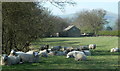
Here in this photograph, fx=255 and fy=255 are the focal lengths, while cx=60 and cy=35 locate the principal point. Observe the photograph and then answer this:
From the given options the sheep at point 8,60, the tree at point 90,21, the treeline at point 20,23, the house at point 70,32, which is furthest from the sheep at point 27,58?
the tree at point 90,21

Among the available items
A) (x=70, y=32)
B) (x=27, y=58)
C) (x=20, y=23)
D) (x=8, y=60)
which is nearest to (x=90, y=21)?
(x=70, y=32)

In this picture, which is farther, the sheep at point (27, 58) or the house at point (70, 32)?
the house at point (70, 32)

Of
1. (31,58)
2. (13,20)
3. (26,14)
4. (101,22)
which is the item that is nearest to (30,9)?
(26,14)

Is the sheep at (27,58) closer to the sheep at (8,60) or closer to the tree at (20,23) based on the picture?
the sheep at (8,60)

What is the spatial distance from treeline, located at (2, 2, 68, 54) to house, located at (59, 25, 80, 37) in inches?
2127

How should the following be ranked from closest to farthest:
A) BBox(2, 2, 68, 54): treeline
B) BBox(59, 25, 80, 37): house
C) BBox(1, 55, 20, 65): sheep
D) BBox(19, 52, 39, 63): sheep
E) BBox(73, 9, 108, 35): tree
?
BBox(1, 55, 20, 65): sheep, BBox(19, 52, 39, 63): sheep, BBox(2, 2, 68, 54): treeline, BBox(59, 25, 80, 37): house, BBox(73, 9, 108, 35): tree

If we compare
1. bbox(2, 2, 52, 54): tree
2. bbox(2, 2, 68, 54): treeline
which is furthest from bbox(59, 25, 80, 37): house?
bbox(2, 2, 52, 54): tree

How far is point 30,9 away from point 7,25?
71.7 inches

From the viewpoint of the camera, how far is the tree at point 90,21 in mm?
76062

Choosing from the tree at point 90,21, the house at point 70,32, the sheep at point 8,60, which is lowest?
the sheep at point 8,60

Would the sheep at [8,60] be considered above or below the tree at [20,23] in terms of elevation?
below

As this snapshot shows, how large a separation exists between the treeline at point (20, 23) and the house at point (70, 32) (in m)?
54.0

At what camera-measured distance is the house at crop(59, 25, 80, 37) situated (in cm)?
7438

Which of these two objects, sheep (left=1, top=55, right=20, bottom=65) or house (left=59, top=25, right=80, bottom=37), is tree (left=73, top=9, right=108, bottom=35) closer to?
house (left=59, top=25, right=80, bottom=37)
